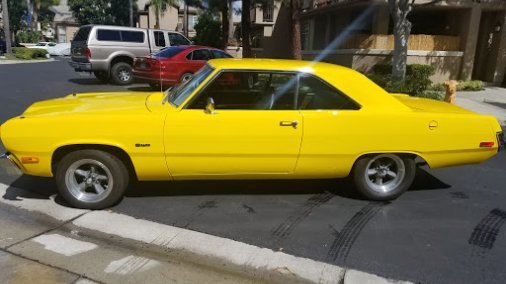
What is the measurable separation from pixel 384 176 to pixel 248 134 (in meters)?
1.67

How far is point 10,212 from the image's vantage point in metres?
4.33

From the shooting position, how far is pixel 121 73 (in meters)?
14.9

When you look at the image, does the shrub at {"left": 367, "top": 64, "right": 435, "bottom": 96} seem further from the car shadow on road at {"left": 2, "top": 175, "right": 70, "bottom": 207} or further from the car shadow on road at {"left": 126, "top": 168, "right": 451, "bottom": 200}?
the car shadow on road at {"left": 2, "top": 175, "right": 70, "bottom": 207}

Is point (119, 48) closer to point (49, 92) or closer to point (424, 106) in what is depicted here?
point (49, 92)

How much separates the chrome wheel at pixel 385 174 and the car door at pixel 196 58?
30.9ft

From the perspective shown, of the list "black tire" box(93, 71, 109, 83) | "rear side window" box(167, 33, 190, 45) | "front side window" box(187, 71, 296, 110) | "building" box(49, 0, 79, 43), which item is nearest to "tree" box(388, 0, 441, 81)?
"rear side window" box(167, 33, 190, 45)

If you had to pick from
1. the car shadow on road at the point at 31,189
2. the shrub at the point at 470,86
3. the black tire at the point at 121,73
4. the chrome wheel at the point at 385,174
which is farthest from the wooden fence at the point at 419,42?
the car shadow on road at the point at 31,189

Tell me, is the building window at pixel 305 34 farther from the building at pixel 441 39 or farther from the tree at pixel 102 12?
the tree at pixel 102 12

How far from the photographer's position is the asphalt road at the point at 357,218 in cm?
360

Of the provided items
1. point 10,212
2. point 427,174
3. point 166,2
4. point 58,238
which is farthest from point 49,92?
point 166,2

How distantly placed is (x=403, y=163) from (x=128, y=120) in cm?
294

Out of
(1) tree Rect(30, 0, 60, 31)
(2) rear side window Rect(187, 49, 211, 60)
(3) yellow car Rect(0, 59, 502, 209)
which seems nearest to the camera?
(3) yellow car Rect(0, 59, 502, 209)

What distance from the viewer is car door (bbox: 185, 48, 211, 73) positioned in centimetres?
1338

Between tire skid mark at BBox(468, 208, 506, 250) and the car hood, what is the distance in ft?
11.2
